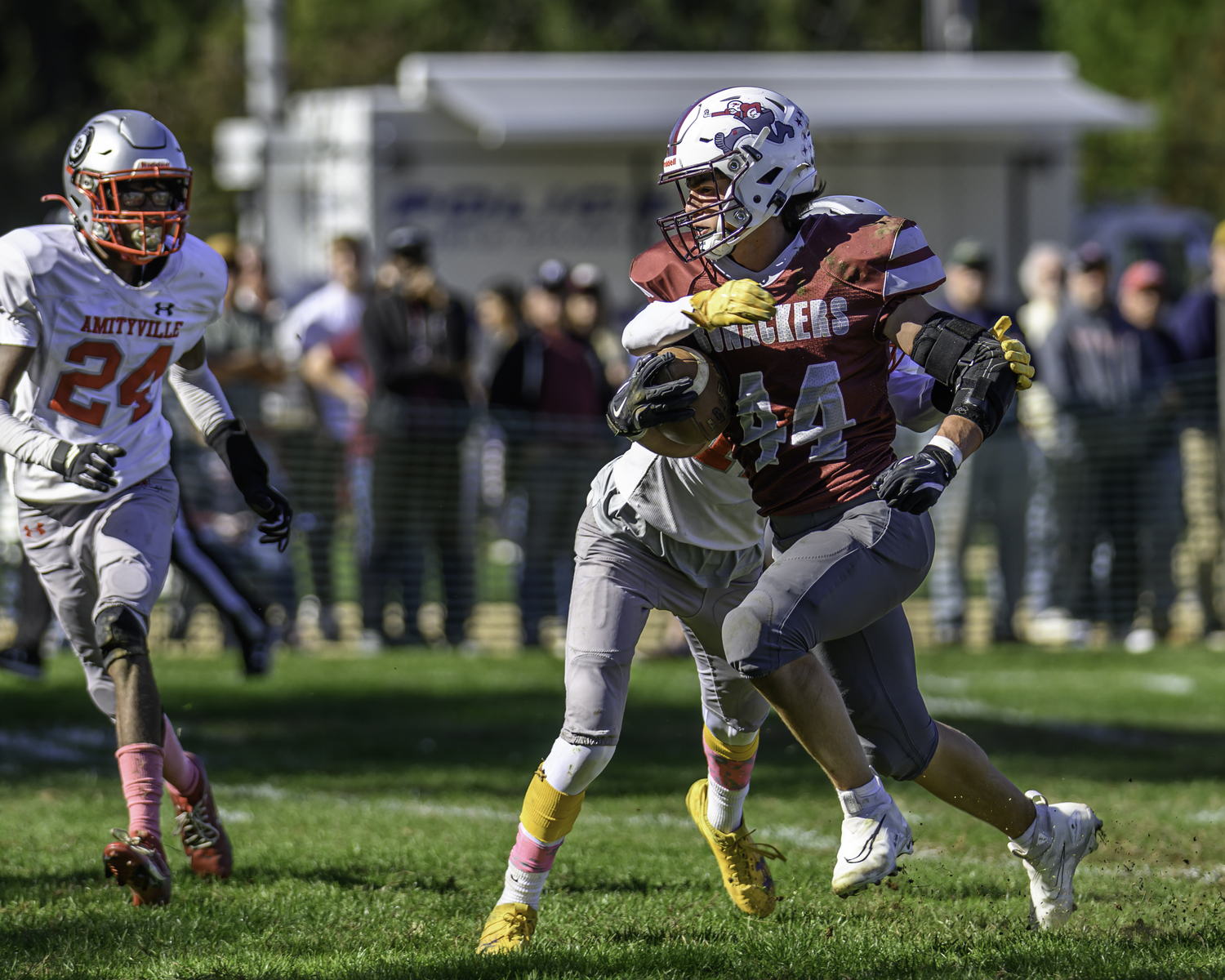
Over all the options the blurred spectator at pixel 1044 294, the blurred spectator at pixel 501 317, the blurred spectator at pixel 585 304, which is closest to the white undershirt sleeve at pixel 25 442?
the blurred spectator at pixel 501 317

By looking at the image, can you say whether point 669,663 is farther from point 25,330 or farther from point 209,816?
point 25,330

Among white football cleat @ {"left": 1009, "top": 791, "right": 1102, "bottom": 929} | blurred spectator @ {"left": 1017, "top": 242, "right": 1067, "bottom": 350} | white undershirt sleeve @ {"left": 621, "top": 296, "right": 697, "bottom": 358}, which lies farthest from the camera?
blurred spectator @ {"left": 1017, "top": 242, "right": 1067, "bottom": 350}

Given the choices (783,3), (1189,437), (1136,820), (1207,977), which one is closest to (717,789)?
(1207,977)

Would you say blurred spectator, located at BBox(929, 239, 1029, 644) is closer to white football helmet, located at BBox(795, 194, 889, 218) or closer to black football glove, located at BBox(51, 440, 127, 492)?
white football helmet, located at BBox(795, 194, 889, 218)

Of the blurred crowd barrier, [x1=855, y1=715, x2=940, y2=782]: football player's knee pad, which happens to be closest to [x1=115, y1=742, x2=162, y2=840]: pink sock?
[x1=855, y1=715, x2=940, y2=782]: football player's knee pad

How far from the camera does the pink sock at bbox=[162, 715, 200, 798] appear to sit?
4.80m

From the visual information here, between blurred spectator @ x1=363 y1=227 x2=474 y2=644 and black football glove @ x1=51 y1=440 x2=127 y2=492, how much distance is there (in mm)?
5267

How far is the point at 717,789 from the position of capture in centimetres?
462

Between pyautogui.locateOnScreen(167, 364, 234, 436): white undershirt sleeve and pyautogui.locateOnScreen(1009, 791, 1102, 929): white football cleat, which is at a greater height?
pyautogui.locateOnScreen(167, 364, 234, 436): white undershirt sleeve

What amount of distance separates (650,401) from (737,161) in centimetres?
65

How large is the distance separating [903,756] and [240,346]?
7258 mm

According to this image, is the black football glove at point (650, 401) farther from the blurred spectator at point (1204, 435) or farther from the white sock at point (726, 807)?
the blurred spectator at point (1204, 435)

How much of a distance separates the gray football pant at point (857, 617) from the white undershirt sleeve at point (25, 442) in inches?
72.6

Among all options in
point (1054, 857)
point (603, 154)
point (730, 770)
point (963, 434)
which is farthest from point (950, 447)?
point (603, 154)
